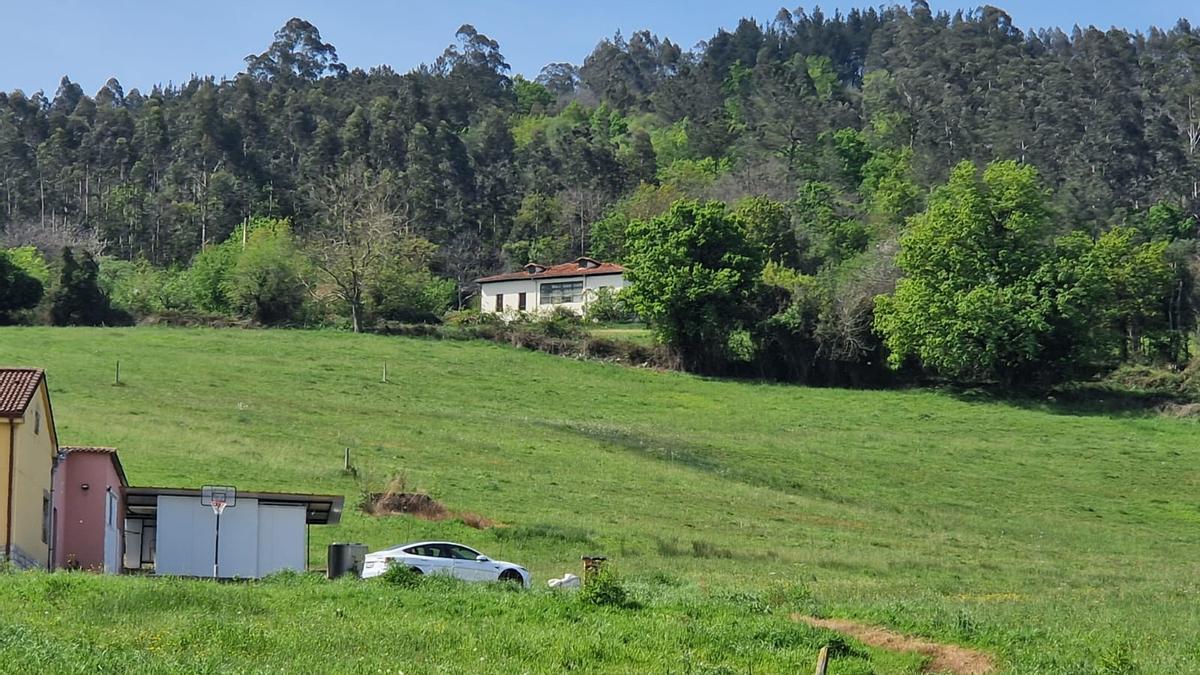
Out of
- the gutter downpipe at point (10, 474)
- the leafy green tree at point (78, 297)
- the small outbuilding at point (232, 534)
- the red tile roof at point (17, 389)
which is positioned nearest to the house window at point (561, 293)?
the leafy green tree at point (78, 297)

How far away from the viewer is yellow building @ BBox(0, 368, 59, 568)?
29.6m

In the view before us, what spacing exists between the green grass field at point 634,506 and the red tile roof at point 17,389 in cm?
754

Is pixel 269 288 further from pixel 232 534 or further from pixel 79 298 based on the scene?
pixel 232 534

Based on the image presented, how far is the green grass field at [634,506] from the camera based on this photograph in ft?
63.9

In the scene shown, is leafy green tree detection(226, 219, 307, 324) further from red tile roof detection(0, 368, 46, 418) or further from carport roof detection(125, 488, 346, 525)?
red tile roof detection(0, 368, 46, 418)

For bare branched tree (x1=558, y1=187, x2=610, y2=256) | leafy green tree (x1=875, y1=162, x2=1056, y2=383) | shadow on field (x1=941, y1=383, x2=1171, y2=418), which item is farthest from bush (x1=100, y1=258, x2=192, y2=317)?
shadow on field (x1=941, y1=383, x2=1171, y2=418)

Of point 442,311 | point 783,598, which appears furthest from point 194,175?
point 783,598

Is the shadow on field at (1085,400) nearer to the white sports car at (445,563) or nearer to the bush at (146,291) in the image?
the bush at (146,291)

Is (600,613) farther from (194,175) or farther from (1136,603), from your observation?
(194,175)

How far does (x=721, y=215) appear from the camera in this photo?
92562 mm

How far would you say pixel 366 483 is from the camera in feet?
149

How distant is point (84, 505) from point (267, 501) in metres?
4.39

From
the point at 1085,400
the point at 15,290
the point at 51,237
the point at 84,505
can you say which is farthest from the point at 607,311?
the point at 84,505

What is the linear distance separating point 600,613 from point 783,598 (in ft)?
17.6
